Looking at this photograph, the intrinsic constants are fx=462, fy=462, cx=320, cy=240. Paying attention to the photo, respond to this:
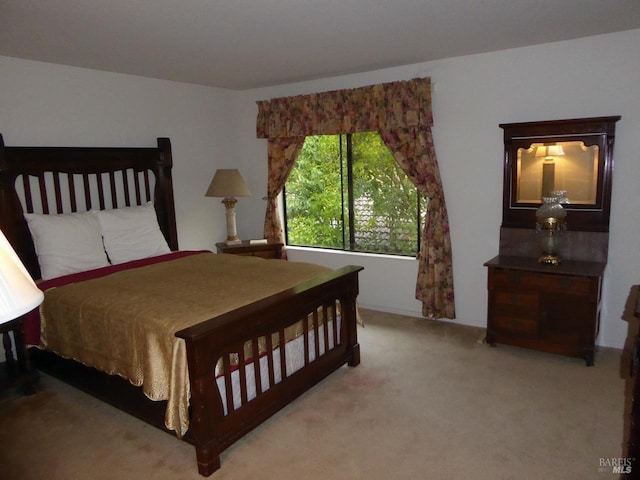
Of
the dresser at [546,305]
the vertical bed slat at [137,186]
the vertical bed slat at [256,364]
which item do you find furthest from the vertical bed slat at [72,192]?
the dresser at [546,305]

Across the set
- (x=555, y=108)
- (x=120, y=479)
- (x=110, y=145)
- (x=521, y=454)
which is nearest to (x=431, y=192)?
(x=555, y=108)

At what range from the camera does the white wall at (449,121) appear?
3174mm

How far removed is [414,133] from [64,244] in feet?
9.20

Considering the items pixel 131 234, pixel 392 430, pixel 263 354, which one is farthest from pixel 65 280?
pixel 392 430

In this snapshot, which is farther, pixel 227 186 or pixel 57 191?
pixel 227 186

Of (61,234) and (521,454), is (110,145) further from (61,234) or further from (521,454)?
(521,454)

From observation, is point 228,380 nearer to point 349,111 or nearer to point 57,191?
point 57,191

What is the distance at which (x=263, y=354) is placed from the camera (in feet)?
8.23

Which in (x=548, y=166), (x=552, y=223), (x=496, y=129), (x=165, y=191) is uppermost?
(x=496, y=129)

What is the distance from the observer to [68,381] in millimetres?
2871

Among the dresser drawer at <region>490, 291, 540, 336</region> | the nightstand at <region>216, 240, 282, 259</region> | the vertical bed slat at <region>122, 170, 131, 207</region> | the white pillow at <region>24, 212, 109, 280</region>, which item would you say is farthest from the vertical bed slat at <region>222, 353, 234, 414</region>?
the vertical bed slat at <region>122, 170, 131, 207</region>

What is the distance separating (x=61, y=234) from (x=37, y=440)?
139 cm

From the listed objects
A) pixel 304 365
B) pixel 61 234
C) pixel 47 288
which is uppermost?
pixel 61 234

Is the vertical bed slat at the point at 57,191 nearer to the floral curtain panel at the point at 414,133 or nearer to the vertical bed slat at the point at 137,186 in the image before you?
the vertical bed slat at the point at 137,186
